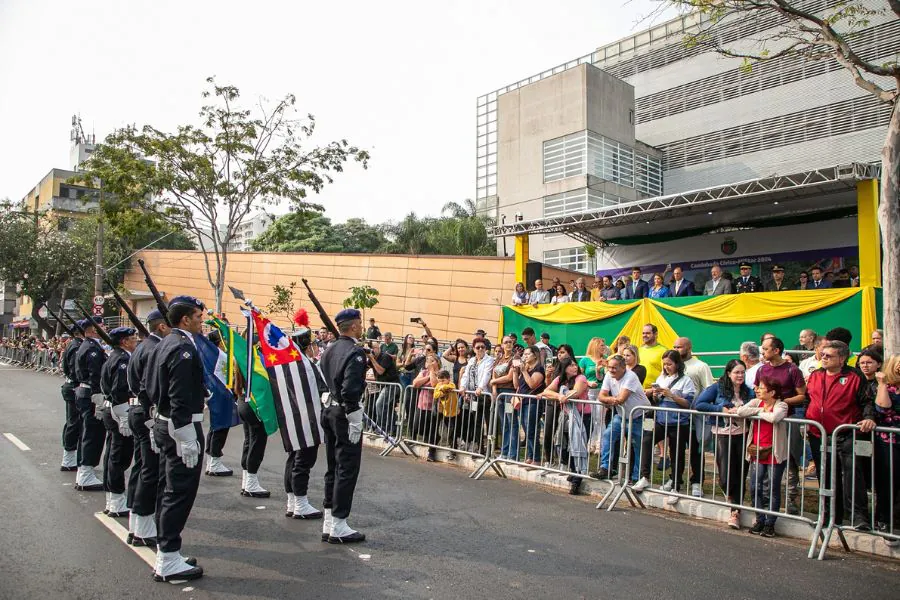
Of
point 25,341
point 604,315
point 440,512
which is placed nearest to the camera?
point 440,512

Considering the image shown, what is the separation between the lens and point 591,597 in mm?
4664

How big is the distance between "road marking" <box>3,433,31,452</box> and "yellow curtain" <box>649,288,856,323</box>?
11374 mm

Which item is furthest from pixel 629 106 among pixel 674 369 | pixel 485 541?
pixel 485 541

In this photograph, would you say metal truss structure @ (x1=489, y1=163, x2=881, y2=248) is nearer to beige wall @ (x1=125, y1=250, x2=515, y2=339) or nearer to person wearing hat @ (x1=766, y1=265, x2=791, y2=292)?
person wearing hat @ (x1=766, y1=265, x2=791, y2=292)

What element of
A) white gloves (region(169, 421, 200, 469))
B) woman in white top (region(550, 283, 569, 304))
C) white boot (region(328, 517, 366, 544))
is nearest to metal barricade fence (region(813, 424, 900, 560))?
white boot (region(328, 517, 366, 544))

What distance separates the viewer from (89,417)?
784 cm

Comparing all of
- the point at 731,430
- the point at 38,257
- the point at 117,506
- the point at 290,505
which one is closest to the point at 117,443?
the point at 117,506

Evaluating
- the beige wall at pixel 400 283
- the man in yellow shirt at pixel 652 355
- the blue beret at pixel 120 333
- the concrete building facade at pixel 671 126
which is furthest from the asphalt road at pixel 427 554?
the concrete building facade at pixel 671 126

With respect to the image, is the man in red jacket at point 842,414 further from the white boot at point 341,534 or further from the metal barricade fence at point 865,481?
the white boot at point 341,534

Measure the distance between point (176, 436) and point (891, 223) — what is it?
10.1 m

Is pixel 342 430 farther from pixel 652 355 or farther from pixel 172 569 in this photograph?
pixel 652 355

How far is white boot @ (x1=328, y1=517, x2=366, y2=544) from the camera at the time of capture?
5.82 m

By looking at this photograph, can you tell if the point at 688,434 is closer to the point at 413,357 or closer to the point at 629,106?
the point at 413,357

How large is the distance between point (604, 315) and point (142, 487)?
1105cm
